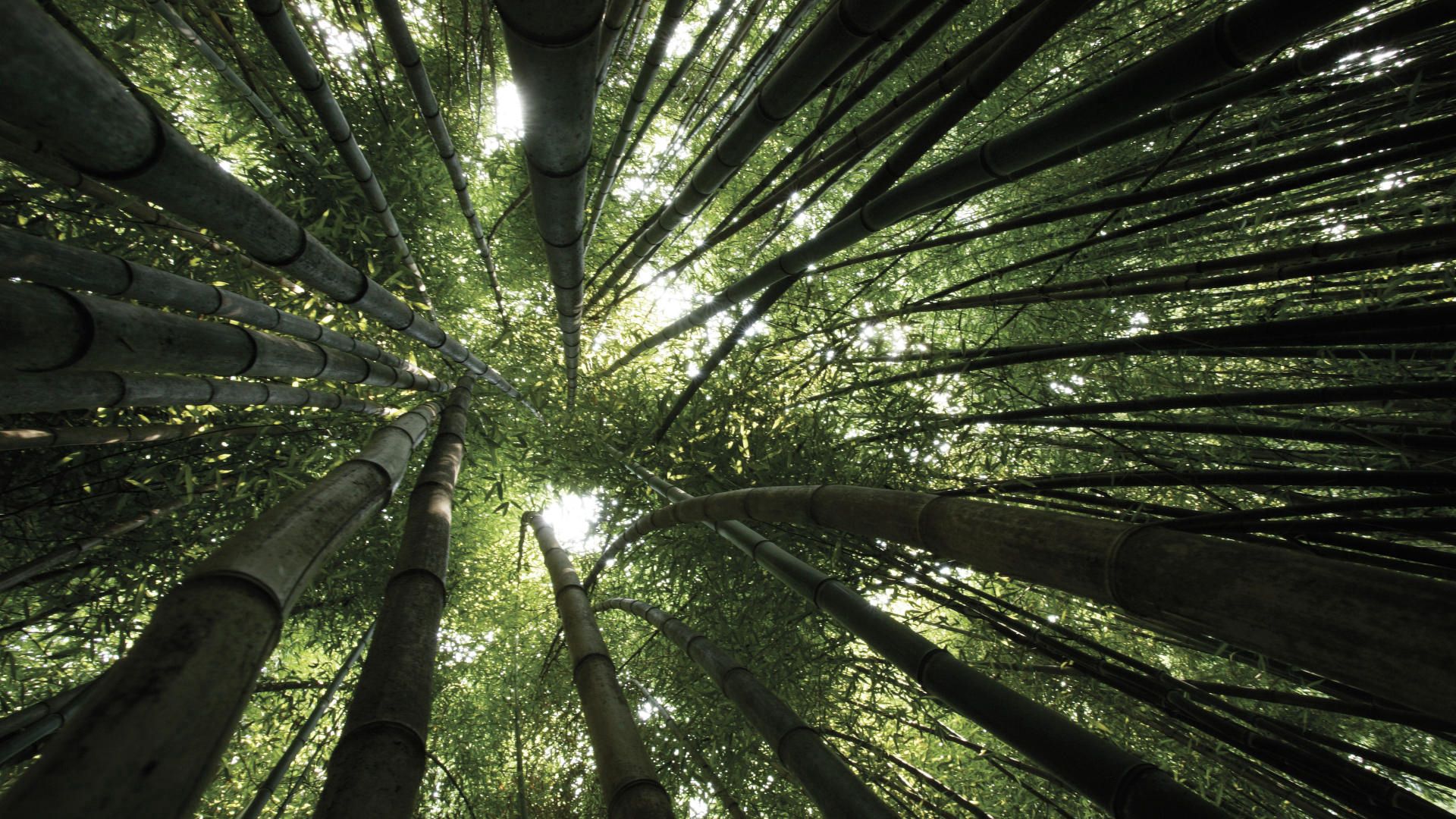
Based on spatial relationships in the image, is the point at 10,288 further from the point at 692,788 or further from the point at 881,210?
the point at 692,788

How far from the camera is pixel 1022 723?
145 cm

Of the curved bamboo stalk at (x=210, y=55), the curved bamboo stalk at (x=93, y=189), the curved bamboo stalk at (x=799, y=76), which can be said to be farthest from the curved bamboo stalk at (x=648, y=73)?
the curved bamboo stalk at (x=210, y=55)

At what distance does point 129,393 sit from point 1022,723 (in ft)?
10.0

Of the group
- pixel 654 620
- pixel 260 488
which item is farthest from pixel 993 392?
pixel 260 488

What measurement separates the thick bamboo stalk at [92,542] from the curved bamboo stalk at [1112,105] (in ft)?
10.2

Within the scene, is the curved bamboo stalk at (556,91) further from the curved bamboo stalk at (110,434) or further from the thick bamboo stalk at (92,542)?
the thick bamboo stalk at (92,542)

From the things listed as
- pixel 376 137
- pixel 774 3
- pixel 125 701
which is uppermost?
pixel 376 137

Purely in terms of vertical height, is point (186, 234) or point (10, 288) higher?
point (186, 234)

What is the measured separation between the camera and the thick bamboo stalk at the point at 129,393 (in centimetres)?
174

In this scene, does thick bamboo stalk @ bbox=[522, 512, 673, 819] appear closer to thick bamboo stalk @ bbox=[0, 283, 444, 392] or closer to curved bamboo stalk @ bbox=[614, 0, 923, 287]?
thick bamboo stalk @ bbox=[0, 283, 444, 392]

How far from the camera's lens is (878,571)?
2684 millimetres

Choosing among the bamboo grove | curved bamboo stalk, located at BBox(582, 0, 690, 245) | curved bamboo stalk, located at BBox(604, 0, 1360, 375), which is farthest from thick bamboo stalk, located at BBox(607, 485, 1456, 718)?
curved bamboo stalk, located at BBox(582, 0, 690, 245)

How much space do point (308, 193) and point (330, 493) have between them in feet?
12.3

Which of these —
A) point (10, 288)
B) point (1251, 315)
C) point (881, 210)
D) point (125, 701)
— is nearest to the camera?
point (125, 701)
